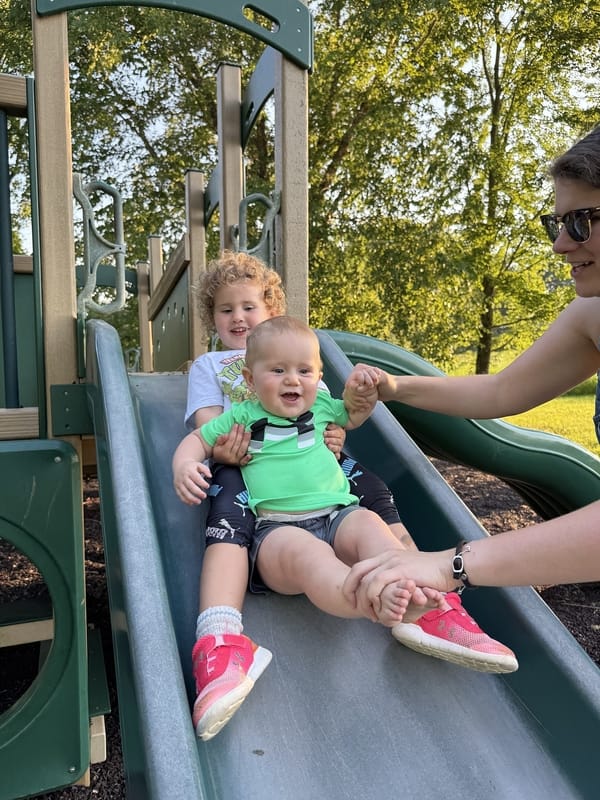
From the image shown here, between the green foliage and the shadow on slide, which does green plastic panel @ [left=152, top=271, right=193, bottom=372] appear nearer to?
the shadow on slide

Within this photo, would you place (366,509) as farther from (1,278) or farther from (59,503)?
(1,278)

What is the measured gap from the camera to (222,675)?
4.72 ft

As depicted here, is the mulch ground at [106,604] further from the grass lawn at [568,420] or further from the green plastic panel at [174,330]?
the grass lawn at [568,420]

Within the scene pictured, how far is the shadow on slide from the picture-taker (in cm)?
332

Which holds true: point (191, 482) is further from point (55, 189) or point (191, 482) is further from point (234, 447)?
point (55, 189)

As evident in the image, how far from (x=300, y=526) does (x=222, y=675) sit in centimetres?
52

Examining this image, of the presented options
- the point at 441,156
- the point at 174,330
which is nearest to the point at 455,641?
the point at 174,330

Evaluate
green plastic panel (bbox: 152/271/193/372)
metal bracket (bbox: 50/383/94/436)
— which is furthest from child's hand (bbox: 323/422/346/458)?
green plastic panel (bbox: 152/271/193/372)

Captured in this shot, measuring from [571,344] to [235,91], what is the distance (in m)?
2.85

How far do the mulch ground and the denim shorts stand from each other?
64.9 inches

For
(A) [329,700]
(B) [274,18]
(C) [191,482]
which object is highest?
(B) [274,18]

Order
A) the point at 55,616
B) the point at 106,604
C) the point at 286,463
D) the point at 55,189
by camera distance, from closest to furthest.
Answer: the point at 286,463, the point at 55,189, the point at 55,616, the point at 106,604

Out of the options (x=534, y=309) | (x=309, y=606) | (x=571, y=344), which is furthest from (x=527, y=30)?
(x=309, y=606)

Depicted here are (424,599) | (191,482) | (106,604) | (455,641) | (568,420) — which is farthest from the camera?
(568,420)
